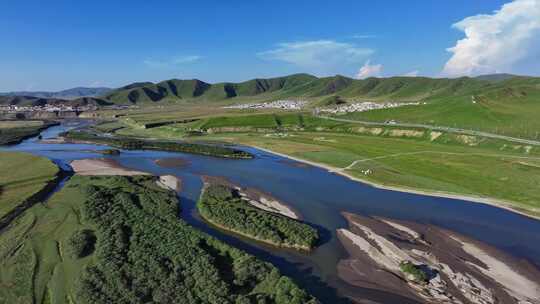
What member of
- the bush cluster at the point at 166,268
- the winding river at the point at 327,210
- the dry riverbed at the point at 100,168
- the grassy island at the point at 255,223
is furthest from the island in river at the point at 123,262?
the dry riverbed at the point at 100,168

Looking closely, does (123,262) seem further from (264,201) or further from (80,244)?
(264,201)

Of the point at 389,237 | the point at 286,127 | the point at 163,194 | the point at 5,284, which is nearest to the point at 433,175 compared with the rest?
the point at 389,237

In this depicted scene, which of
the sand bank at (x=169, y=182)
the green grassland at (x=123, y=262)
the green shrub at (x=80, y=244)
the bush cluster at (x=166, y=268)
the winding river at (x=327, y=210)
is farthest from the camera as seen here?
the sand bank at (x=169, y=182)

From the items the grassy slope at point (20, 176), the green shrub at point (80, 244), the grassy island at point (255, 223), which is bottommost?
the grassy island at point (255, 223)

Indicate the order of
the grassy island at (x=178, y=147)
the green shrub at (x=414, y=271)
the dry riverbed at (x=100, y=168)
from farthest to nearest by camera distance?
the grassy island at (x=178, y=147) → the dry riverbed at (x=100, y=168) → the green shrub at (x=414, y=271)

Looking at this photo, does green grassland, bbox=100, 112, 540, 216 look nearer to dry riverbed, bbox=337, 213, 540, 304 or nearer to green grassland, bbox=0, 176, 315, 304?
dry riverbed, bbox=337, 213, 540, 304

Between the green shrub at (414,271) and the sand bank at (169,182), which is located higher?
the sand bank at (169,182)

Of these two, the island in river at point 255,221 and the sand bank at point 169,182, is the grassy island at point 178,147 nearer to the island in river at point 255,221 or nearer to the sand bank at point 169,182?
the sand bank at point 169,182
